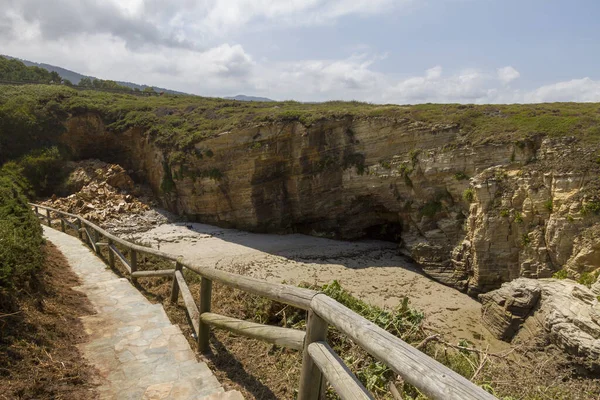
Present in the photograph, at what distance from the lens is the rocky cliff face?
51.8 ft

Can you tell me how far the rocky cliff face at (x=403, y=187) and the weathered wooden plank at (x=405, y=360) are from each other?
1512 centimetres

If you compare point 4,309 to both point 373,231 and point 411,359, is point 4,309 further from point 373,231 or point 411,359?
point 373,231

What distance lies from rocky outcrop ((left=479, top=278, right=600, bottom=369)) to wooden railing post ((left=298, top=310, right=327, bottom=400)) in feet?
26.2

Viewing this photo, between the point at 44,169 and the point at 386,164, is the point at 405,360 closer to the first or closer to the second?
the point at 386,164

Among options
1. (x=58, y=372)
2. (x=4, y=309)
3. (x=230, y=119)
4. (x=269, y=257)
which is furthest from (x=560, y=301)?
(x=230, y=119)

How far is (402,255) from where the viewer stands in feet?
75.9

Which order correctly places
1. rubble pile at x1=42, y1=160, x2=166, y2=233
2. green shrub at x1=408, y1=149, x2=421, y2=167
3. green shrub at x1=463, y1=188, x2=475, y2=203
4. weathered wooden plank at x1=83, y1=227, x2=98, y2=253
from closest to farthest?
1. weathered wooden plank at x1=83, y1=227, x2=98, y2=253
2. green shrub at x1=463, y1=188, x2=475, y2=203
3. green shrub at x1=408, y1=149, x2=421, y2=167
4. rubble pile at x1=42, y1=160, x2=166, y2=233

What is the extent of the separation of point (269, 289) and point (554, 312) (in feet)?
32.9

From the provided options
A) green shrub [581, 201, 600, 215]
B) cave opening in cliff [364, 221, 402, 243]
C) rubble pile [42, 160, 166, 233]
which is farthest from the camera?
cave opening in cliff [364, 221, 402, 243]

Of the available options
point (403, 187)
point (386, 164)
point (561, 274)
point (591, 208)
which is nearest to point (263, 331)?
point (561, 274)

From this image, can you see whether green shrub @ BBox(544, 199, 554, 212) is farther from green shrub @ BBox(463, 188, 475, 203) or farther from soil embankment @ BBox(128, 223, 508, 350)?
soil embankment @ BBox(128, 223, 508, 350)

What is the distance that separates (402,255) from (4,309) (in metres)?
21.5

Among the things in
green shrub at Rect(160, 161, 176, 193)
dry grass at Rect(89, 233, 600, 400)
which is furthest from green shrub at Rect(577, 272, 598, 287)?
green shrub at Rect(160, 161, 176, 193)

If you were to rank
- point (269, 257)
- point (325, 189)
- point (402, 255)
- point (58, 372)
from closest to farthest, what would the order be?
1. point (58, 372)
2. point (269, 257)
3. point (402, 255)
4. point (325, 189)
